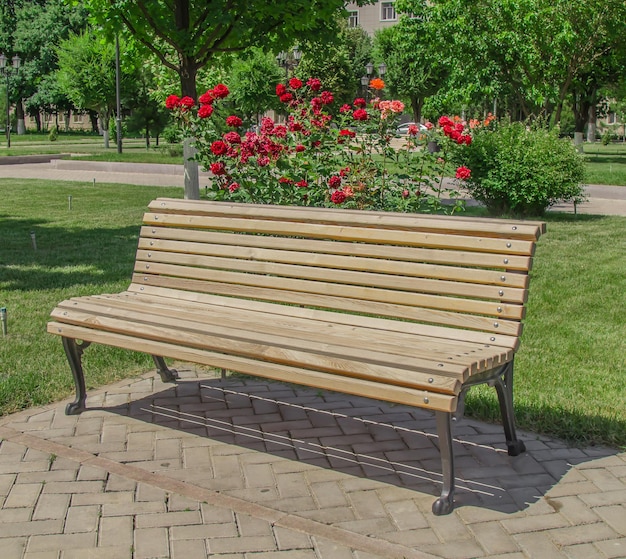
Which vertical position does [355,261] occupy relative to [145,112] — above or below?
below

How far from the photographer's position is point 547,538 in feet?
11.2

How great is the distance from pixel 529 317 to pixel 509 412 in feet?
9.50

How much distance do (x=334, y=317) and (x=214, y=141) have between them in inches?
137

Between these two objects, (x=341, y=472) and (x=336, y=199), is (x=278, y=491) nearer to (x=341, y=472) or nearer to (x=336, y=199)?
(x=341, y=472)

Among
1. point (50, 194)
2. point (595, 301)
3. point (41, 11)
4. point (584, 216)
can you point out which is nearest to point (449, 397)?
point (595, 301)

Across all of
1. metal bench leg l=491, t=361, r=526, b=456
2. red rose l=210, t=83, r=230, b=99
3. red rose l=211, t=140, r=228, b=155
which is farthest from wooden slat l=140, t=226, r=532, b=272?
red rose l=210, t=83, r=230, b=99

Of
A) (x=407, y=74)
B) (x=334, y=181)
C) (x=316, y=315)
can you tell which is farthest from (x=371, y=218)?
(x=407, y=74)

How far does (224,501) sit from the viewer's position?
3.71 m

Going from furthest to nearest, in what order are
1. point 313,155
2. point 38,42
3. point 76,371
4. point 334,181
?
point 38,42 < point 313,155 < point 334,181 < point 76,371

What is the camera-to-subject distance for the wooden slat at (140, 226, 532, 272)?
4008mm

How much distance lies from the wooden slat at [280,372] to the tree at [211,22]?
24.9ft

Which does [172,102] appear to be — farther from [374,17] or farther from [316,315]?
[374,17]

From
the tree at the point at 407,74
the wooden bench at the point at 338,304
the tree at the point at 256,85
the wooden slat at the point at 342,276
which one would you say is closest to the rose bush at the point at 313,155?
the wooden slat at the point at 342,276

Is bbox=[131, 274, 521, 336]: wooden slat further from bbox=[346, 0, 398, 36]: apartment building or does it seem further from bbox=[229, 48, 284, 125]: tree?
bbox=[346, 0, 398, 36]: apartment building
